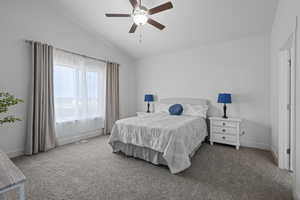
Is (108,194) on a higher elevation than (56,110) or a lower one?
lower

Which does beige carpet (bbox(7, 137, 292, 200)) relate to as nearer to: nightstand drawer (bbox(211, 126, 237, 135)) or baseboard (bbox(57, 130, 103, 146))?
nightstand drawer (bbox(211, 126, 237, 135))

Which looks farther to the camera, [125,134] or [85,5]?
[85,5]

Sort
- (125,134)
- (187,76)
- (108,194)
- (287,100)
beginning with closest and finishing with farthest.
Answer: (108,194)
(287,100)
(125,134)
(187,76)

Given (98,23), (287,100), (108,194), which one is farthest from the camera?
(98,23)

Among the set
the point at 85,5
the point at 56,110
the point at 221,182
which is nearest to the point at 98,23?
the point at 85,5

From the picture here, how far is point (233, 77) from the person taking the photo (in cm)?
364

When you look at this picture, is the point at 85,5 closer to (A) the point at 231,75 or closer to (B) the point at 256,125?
(A) the point at 231,75

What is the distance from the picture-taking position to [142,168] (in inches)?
95.8

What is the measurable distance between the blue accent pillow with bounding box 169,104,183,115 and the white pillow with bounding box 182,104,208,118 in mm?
155

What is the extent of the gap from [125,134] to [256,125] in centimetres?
309

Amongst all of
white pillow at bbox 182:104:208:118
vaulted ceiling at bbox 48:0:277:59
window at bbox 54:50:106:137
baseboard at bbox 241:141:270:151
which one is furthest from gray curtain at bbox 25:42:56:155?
baseboard at bbox 241:141:270:151

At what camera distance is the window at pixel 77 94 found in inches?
140

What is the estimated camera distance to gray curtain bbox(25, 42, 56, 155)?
298cm

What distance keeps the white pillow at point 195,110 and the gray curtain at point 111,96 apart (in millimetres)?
2271
